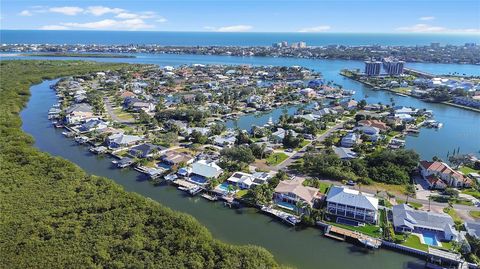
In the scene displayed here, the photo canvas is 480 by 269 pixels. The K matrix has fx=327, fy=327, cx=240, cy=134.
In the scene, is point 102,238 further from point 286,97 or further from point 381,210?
point 286,97

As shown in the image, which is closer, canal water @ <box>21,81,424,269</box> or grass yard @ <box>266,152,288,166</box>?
canal water @ <box>21,81,424,269</box>

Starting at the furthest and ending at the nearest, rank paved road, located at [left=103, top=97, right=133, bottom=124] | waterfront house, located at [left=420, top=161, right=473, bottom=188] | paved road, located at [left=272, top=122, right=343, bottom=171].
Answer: paved road, located at [left=103, top=97, right=133, bottom=124] < paved road, located at [left=272, top=122, right=343, bottom=171] < waterfront house, located at [left=420, top=161, right=473, bottom=188]

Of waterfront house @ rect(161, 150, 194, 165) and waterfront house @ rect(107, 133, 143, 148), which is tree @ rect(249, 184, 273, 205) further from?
waterfront house @ rect(107, 133, 143, 148)

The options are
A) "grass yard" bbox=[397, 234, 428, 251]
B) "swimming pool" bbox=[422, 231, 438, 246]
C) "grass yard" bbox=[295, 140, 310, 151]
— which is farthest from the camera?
"grass yard" bbox=[295, 140, 310, 151]

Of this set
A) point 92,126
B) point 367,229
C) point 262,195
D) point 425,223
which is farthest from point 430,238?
point 92,126

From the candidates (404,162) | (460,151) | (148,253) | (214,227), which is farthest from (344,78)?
(148,253)

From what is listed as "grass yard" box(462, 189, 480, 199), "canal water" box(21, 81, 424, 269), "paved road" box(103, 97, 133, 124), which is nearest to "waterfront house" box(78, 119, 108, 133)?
"paved road" box(103, 97, 133, 124)

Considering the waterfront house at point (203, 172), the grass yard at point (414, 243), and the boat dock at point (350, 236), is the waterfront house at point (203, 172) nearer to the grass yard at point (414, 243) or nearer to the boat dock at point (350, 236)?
the boat dock at point (350, 236)
